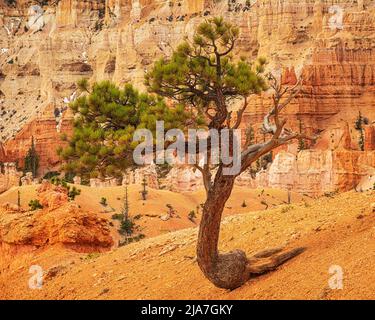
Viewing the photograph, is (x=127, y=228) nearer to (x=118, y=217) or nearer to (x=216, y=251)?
(x=118, y=217)

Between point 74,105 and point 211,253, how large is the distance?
3576 millimetres

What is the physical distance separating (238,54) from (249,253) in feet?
272

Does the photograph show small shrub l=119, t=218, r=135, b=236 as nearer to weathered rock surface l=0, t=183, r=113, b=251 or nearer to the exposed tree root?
weathered rock surface l=0, t=183, r=113, b=251

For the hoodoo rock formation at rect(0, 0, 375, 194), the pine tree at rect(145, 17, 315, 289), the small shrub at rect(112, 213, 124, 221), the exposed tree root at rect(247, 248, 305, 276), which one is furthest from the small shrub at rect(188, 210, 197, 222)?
the pine tree at rect(145, 17, 315, 289)

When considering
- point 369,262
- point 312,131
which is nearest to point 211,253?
point 369,262

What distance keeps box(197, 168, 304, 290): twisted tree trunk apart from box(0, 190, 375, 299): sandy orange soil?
276mm

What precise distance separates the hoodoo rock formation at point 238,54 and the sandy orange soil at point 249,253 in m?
41.4

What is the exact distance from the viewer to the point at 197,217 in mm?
51375

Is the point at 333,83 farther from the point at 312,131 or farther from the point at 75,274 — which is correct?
the point at 75,274

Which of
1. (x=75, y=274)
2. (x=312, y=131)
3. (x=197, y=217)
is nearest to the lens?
(x=75, y=274)

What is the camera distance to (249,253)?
1636 cm

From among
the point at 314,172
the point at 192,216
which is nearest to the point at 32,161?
the point at 314,172

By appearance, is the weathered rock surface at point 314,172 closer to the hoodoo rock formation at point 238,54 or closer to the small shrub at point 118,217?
the hoodoo rock formation at point 238,54

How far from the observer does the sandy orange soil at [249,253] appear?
13.2 metres
